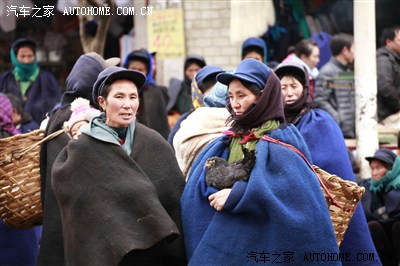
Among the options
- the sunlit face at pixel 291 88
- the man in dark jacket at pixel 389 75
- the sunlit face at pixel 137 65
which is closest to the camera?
the sunlit face at pixel 291 88

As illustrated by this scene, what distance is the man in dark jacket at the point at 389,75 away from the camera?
10.8 metres

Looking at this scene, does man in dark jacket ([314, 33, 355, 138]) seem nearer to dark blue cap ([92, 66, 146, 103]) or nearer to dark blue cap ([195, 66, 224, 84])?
dark blue cap ([195, 66, 224, 84])

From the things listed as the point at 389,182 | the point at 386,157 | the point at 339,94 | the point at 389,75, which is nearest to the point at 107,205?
the point at 389,182

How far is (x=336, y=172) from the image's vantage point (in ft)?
22.9

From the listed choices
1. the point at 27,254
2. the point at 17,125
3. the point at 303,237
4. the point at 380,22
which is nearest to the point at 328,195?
the point at 303,237

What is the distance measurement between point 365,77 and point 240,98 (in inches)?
186

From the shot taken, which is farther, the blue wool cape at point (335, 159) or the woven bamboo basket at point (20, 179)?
the blue wool cape at point (335, 159)

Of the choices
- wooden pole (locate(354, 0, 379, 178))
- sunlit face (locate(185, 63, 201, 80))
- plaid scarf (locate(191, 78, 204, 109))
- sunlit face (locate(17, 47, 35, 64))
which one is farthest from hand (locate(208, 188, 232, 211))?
sunlit face (locate(17, 47, 35, 64))

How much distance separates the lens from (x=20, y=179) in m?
6.75

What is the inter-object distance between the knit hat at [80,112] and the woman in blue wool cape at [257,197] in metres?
0.87

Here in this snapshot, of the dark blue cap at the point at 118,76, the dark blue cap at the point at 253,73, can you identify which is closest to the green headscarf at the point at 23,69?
the dark blue cap at the point at 118,76

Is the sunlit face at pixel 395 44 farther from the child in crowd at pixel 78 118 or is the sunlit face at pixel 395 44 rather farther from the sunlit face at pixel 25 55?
the child in crowd at pixel 78 118

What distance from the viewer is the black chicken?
564 centimetres

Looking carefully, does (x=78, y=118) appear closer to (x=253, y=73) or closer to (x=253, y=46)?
(x=253, y=73)
